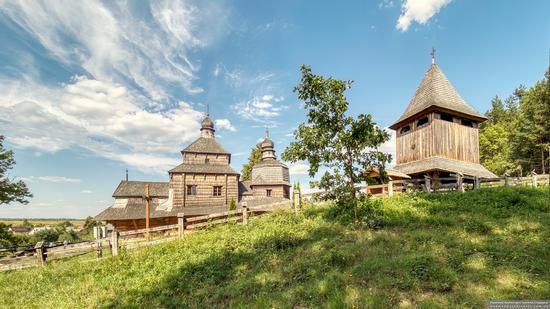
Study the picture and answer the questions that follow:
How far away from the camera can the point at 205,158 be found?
32.2m

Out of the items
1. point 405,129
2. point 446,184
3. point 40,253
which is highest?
point 405,129

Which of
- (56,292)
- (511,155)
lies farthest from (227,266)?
(511,155)

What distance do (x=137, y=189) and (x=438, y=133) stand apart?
105ft

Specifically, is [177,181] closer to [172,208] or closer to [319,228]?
[172,208]

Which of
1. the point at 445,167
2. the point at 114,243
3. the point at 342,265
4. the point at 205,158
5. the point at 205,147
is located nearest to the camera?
the point at 342,265

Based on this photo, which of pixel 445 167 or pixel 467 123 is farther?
pixel 467 123

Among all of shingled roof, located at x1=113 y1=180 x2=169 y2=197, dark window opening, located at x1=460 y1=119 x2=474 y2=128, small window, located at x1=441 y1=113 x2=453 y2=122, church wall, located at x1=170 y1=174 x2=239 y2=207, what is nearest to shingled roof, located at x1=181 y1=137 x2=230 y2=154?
church wall, located at x1=170 y1=174 x2=239 y2=207

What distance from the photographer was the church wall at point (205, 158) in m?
31.8

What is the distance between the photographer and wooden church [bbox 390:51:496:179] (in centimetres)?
2025

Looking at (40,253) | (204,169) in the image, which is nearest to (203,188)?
(204,169)

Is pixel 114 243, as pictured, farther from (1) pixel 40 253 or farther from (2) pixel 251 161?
(2) pixel 251 161

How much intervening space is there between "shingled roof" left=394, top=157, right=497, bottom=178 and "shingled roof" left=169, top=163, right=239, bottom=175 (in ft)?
62.2

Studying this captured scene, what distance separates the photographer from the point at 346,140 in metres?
12.0

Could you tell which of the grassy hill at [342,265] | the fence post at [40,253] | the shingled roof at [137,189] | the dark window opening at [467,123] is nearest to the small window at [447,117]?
the dark window opening at [467,123]
